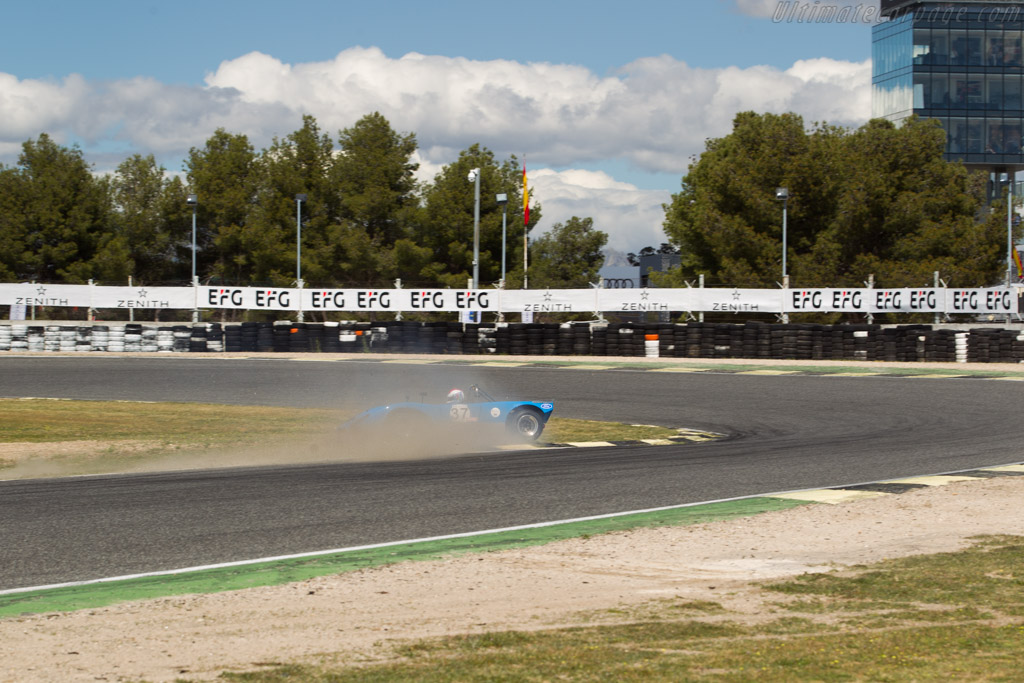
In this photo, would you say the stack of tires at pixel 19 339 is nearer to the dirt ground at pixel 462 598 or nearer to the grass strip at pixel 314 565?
the grass strip at pixel 314 565

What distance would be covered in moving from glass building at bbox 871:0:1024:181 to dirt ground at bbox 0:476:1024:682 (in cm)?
8227

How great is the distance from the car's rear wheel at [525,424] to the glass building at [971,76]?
77.5 metres

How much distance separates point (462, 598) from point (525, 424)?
28.3 feet

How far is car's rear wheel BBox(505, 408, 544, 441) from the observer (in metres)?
15.0

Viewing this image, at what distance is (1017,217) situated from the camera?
54.0 m

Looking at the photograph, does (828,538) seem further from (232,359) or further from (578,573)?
(232,359)

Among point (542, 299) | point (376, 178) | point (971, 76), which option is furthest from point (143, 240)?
point (971, 76)

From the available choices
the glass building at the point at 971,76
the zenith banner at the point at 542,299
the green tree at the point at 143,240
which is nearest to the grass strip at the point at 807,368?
the zenith banner at the point at 542,299

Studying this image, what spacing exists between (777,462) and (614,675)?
837cm

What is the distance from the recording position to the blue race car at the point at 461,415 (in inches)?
574

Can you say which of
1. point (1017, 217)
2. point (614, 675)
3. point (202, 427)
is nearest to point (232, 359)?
point (202, 427)

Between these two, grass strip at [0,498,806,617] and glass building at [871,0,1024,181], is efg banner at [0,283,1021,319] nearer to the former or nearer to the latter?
grass strip at [0,498,806,617]

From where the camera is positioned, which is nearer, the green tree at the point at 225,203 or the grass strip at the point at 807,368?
the grass strip at the point at 807,368

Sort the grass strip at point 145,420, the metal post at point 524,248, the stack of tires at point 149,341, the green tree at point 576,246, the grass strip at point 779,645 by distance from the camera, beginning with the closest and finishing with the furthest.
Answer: the grass strip at point 779,645, the grass strip at point 145,420, the stack of tires at point 149,341, the metal post at point 524,248, the green tree at point 576,246
